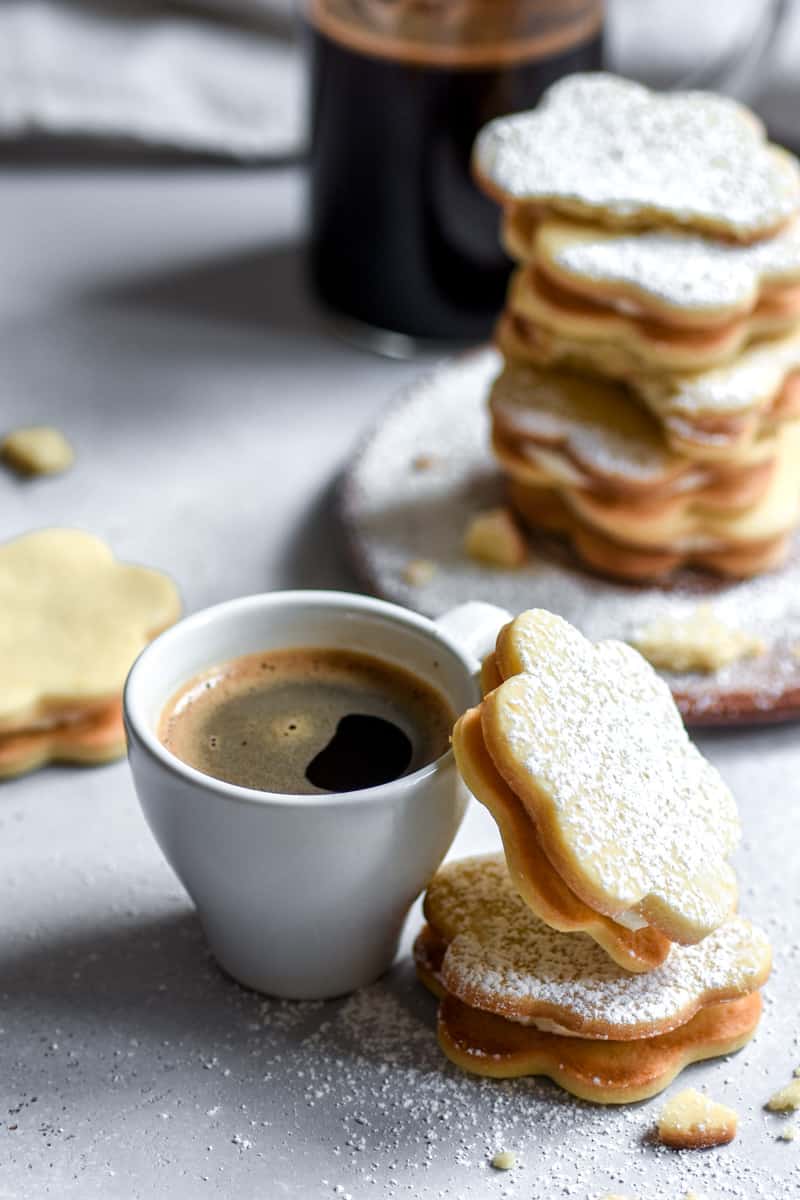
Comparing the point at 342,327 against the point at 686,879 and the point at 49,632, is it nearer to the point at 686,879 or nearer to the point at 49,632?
the point at 49,632

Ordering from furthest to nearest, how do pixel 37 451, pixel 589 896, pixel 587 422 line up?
1. pixel 37 451
2. pixel 587 422
3. pixel 589 896

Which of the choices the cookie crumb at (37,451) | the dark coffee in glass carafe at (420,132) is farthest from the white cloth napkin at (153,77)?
the cookie crumb at (37,451)

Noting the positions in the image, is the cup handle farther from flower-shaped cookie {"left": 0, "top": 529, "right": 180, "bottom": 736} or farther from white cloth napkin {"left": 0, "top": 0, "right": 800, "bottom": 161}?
white cloth napkin {"left": 0, "top": 0, "right": 800, "bottom": 161}

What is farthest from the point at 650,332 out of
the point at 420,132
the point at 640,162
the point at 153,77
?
the point at 153,77

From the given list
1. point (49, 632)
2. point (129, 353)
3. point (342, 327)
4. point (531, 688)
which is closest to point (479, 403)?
point (342, 327)

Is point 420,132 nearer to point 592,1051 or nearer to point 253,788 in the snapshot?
point 253,788
